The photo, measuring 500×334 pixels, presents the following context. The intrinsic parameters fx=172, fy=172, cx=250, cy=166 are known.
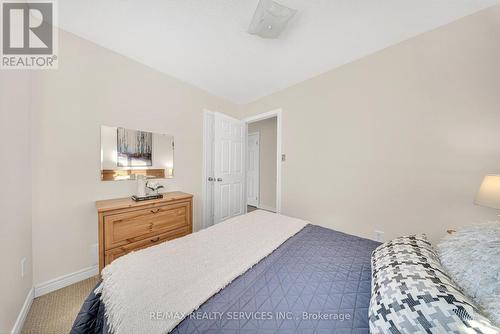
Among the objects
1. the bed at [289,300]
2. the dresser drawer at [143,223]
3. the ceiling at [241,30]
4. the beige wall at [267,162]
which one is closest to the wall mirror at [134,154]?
the dresser drawer at [143,223]

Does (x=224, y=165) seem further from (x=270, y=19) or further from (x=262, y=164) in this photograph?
(x=270, y=19)

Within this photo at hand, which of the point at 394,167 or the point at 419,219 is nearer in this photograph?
the point at 419,219

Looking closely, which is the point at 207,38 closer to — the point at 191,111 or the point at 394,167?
the point at 191,111

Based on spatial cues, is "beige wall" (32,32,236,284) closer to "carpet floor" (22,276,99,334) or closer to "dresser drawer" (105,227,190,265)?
"carpet floor" (22,276,99,334)

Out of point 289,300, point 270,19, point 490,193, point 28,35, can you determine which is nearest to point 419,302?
point 289,300

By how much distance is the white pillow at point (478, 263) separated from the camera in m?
0.60

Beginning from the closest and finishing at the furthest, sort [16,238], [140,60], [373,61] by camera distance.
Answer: [16,238]
[373,61]
[140,60]

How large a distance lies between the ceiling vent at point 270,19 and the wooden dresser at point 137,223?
6.52 feet

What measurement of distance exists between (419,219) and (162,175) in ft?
9.84

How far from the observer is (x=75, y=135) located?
1.73m

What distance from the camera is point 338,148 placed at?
226 centimetres

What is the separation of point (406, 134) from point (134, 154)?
307 cm

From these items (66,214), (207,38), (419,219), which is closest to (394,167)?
(419,219)

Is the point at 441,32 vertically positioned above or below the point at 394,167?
above
